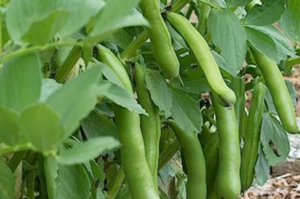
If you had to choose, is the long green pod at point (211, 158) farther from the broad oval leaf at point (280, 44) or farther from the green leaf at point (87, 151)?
the green leaf at point (87, 151)

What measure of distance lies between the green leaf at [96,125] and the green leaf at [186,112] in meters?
0.12

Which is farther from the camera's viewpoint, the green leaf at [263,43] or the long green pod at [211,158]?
the long green pod at [211,158]

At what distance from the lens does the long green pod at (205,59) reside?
3.32ft

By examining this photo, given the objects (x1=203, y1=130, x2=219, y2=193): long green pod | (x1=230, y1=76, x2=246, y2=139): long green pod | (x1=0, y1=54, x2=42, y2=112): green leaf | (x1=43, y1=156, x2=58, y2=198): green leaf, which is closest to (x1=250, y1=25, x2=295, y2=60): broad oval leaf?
(x1=230, y1=76, x2=246, y2=139): long green pod

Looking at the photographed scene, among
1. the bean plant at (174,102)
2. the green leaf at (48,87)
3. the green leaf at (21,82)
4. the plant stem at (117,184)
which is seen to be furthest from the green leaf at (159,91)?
the green leaf at (21,82)

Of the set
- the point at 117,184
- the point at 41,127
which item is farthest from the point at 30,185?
the point at 41,127

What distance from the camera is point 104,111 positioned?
1.26 m

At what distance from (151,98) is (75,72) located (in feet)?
0.44

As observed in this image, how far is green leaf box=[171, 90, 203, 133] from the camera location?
47.3 inches

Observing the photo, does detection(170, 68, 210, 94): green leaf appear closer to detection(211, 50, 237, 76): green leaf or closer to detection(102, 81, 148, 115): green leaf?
detection(211, 50, 237, 76): green leaf

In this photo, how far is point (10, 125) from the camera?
607 mm

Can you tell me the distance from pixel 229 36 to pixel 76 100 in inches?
25.5

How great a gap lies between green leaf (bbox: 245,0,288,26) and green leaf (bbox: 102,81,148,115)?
0.32m

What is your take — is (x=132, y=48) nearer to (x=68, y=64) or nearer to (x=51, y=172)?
(x=68, y=64)
